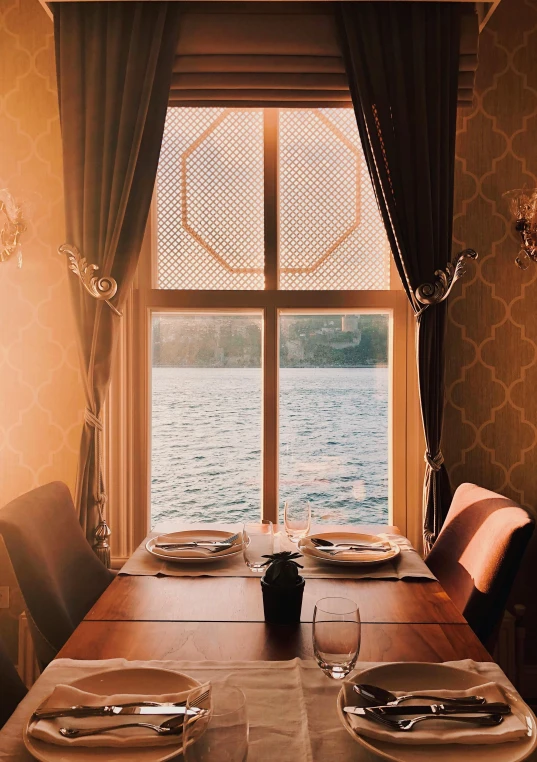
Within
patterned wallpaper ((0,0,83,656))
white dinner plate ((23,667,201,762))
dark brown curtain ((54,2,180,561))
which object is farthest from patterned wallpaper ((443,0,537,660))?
white dinner plate ((23,667,201,762))

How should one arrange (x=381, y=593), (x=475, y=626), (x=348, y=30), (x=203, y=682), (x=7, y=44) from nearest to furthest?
(x=203, y=682) → (x=381, y=593) → (x=475, y=626) → (x=348, y=30) → (x=7, y=44)

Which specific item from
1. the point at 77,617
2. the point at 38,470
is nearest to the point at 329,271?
the point at 38,470

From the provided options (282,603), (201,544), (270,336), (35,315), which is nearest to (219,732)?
(282,603)

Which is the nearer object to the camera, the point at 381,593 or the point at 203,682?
the point at 203,682

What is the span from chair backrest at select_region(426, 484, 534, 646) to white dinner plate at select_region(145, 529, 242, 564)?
0.65 m

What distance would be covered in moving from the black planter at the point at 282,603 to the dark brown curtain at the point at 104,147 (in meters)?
1.37

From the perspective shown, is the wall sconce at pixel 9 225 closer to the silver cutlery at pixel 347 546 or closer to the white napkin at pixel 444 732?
the silver cutlery at pixel 347 546

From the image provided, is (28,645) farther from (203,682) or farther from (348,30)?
(348,30)

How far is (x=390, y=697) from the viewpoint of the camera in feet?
3.37

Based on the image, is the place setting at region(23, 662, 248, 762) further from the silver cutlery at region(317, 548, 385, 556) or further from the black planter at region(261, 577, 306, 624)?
the silver cutlery at region(317, 548, 385, 556)

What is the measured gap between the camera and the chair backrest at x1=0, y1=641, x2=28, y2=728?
124 cm

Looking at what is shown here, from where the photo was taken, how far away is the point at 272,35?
2.60 meters

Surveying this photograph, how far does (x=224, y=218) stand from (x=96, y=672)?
A: 211cm

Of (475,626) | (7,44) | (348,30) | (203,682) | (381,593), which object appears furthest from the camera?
(7,44)
